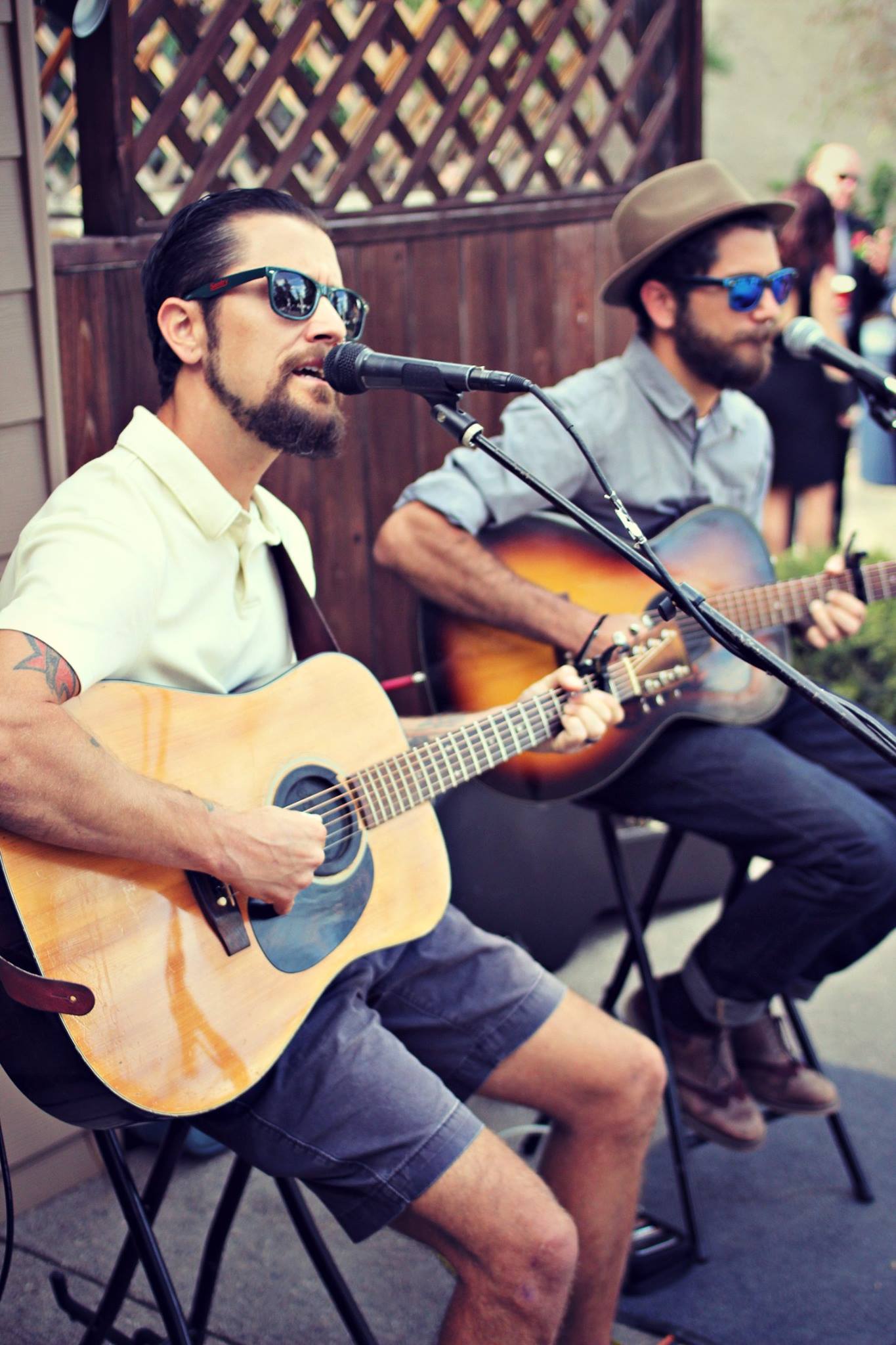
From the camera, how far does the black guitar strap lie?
197 cm

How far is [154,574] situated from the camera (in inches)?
64.8

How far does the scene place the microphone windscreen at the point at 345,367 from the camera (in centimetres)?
157

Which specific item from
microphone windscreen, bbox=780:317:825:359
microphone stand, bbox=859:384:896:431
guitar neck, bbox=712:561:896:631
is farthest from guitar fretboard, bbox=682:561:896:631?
microphone windscreen, bbox=780:317:825:359

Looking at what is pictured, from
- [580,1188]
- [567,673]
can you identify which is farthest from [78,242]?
[580,1188]

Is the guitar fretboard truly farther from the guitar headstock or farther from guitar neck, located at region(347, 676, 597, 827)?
guitar neck, located at region(347, 676, 597, 827)

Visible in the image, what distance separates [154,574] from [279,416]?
0.32m

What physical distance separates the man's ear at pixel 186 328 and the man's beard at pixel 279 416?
0.06 ft

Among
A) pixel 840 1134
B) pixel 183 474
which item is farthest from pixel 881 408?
pixel 840 1134

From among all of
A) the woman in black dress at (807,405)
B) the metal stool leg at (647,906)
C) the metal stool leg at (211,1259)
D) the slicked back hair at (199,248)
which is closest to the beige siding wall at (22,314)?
the slicked back hair at (199,248)

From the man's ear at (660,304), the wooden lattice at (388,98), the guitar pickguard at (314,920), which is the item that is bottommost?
the guitar pickguard at (314,920)

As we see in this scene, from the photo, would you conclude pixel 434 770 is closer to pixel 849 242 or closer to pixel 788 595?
pixel 788 595

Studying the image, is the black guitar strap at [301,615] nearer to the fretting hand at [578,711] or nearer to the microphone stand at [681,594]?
the fretting hand at [578,711]

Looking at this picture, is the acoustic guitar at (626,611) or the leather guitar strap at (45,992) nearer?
the leather guitar strap at (45,992)

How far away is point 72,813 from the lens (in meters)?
1.46
